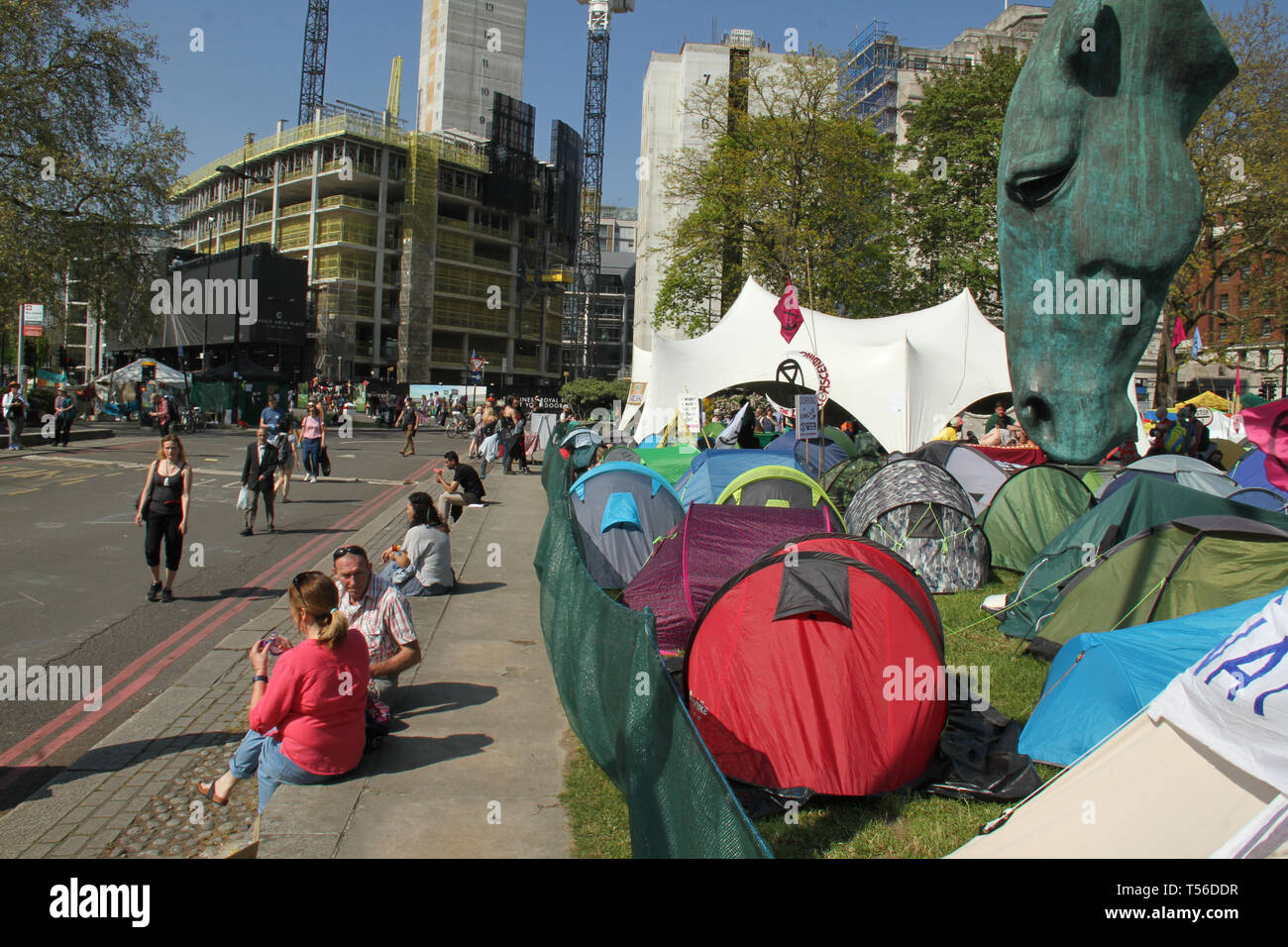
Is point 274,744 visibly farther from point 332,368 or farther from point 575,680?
point 332,368

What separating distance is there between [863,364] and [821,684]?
55.9 ft

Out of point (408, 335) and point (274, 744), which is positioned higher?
point (408, 335)

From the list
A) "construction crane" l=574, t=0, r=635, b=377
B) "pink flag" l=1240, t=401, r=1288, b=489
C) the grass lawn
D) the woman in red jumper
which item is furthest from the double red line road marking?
"construction crane" l=574, t=0, r=635, b=377

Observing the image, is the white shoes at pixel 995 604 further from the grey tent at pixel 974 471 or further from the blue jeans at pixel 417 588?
the blue jeans at pixel 417 588

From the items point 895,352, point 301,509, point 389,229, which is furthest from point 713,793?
point 389,229

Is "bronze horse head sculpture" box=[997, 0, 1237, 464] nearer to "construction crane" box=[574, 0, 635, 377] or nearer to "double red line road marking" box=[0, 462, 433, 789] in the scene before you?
"double red line road marking" box=[0, 462, 433, 789]

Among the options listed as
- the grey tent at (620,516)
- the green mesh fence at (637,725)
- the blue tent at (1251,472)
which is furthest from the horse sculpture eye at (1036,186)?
the blue tent at (1251,472)

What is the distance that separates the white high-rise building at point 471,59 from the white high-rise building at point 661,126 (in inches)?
1249

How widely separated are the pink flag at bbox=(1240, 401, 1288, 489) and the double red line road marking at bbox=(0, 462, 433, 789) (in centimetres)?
661

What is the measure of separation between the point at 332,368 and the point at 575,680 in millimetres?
64323

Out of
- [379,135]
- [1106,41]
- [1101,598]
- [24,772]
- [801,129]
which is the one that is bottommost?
[24,772]

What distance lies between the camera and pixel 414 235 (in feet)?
222

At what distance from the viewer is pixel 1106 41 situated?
314 centimetres

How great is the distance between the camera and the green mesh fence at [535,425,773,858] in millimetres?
2775
